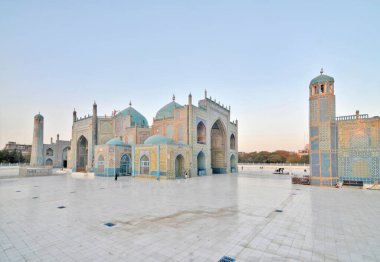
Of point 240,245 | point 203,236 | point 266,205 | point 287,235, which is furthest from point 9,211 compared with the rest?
point 266,205

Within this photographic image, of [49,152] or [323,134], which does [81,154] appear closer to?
[49,152]

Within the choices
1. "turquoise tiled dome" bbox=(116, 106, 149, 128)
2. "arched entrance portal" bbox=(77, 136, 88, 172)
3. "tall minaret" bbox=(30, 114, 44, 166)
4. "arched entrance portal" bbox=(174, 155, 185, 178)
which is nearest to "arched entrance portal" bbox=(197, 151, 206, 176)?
"arched entrance portal" bbox=(174, 155, 185, 178)

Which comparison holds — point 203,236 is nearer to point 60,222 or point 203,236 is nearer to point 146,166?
point 60,222

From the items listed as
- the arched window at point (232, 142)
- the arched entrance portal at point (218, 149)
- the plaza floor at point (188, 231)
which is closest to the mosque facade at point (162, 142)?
the arched entrance portal at point (218, 149)

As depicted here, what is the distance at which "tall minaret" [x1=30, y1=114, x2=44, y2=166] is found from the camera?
29.5 m

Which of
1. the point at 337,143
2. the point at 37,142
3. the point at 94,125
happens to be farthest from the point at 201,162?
the point at 37,142

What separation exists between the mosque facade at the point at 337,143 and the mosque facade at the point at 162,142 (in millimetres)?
14311

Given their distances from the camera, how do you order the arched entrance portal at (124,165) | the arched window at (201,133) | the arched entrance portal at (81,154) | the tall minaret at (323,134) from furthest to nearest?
the arched entrance portal at (81,154) → the arched window at (201,133) → the arched entrance portal at (124,165) → the tall minaret at (323,134)

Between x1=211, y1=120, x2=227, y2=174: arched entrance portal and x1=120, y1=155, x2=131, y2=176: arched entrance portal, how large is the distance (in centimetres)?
1417

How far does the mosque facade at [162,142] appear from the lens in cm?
2541

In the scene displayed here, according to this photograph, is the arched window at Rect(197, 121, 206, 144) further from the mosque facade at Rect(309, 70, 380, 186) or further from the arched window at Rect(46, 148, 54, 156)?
the arched window at Rect(46, 148, 54, 156)

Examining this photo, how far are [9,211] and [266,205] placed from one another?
11886mm

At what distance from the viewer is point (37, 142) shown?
29.8 meters

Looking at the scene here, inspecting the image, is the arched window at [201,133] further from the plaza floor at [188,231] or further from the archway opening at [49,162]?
the archway opening at [49,162]
